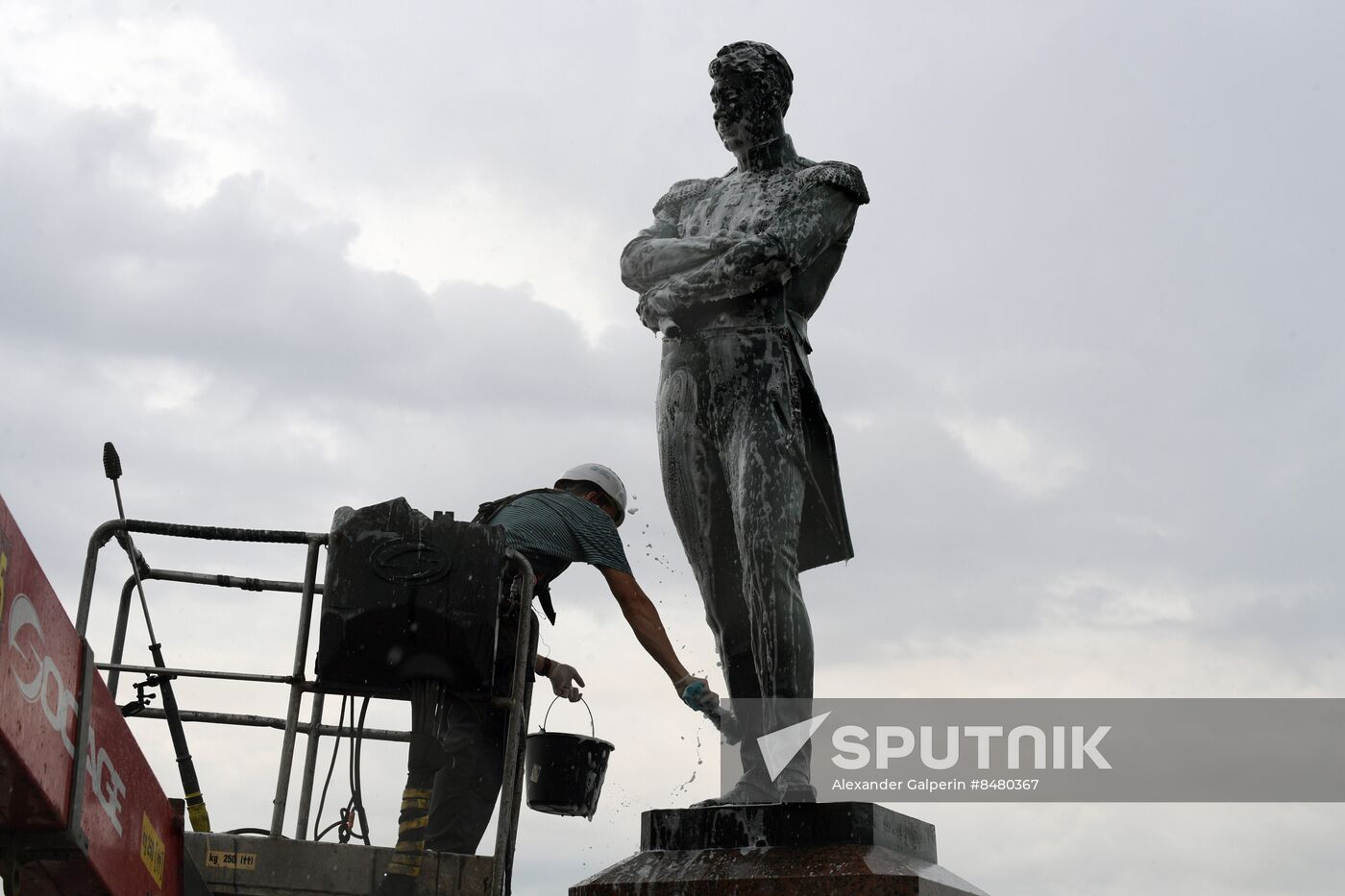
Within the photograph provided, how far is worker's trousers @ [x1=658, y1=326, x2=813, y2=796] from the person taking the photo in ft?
15.1

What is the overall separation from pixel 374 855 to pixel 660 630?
1.22 m

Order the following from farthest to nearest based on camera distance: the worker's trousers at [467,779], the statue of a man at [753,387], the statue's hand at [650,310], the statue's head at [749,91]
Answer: the worker's trousers at [467,779], the statue's head at [749,91], the statue's hand at [650,310], the statue of a man at [753,387]

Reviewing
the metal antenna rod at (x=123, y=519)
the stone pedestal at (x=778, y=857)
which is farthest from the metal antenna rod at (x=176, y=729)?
the stone pedestal at (x=778, y=857)

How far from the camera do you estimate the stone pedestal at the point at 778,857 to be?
13.1ft

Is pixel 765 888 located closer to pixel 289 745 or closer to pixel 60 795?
pixel 60 795

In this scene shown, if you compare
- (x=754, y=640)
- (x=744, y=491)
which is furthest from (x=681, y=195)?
(x=754, y=640)

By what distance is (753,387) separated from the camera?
16.0 ft

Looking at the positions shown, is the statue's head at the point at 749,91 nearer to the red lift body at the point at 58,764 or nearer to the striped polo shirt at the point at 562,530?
the striped polo shirt at the point at 562,530

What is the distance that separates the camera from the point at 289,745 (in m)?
5.52

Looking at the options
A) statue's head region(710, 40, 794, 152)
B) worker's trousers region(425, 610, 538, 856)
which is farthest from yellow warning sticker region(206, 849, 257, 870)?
statue's head region(710, 40, 794, 152)

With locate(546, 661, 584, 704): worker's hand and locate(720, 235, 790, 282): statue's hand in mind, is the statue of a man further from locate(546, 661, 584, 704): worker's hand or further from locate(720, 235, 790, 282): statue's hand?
locate(546, 661, 584, 704): worker's hand

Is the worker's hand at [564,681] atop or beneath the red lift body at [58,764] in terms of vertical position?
atop

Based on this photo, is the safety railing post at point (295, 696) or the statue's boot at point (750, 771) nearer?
the statue's boot at point (750, 771)

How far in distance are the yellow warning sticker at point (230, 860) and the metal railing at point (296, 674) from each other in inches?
6.9
